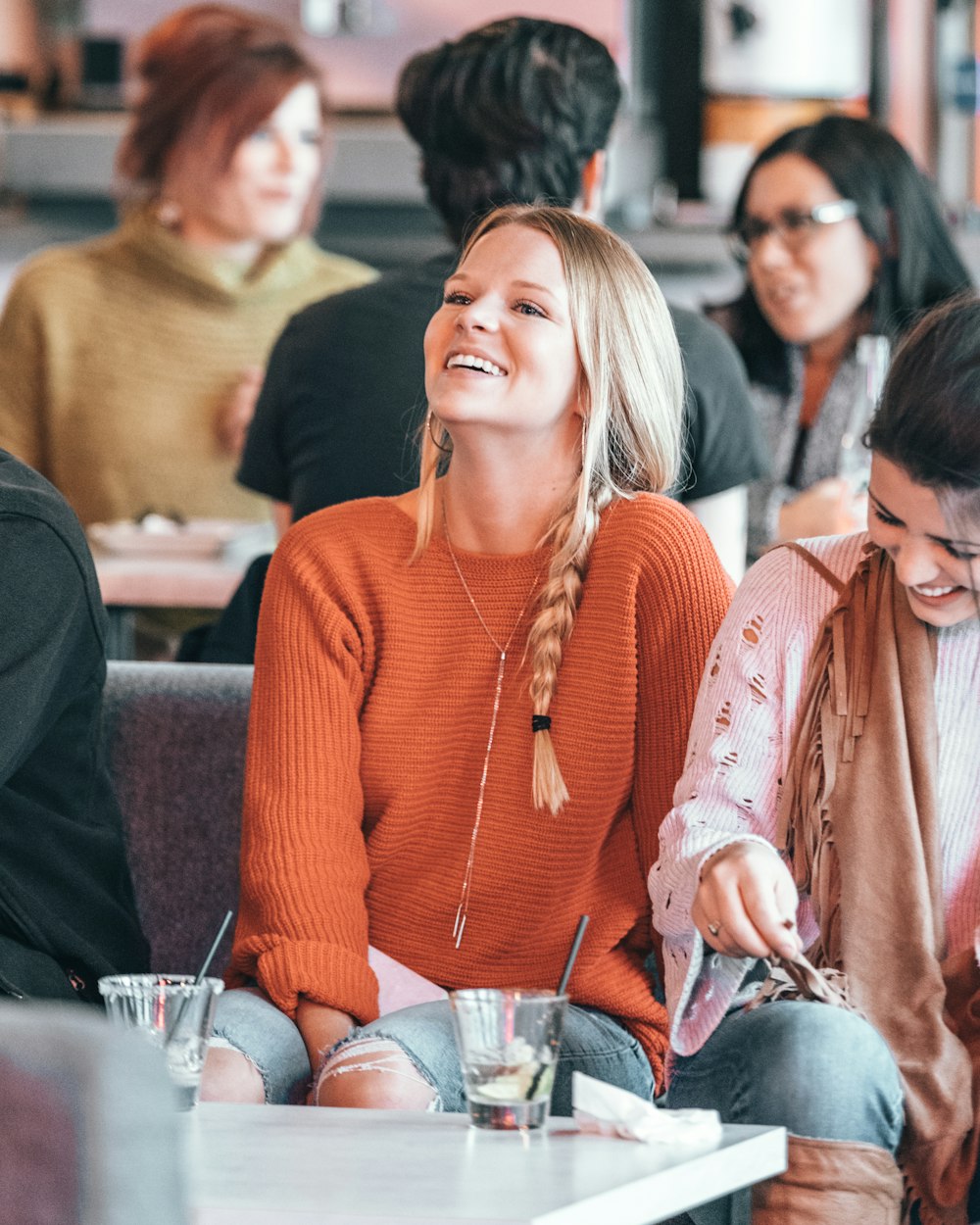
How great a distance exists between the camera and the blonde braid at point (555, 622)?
1696 millimetres

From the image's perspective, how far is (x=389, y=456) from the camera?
2.27 m

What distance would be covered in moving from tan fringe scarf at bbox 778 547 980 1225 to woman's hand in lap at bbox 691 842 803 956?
100mm

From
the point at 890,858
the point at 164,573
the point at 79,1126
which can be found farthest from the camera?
the point at 164,573

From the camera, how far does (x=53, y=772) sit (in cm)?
177

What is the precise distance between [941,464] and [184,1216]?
2.75 feet

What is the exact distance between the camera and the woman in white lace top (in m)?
1.37

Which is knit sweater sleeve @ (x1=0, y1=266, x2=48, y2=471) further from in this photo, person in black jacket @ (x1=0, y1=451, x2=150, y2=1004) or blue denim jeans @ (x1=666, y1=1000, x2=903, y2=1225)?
blue denim jeans @ (x1=666, y1=1000, x2=903, y2=1225)

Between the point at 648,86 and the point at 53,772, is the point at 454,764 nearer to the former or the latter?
the point at 53,772

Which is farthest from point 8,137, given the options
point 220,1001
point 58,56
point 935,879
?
point 935,879

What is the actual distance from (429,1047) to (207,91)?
2370 mm

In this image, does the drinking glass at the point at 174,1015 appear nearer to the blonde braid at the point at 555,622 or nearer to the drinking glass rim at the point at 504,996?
the drinking glass rim at the point at 504,996

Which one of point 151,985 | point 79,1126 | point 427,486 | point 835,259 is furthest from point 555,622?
point 835,259

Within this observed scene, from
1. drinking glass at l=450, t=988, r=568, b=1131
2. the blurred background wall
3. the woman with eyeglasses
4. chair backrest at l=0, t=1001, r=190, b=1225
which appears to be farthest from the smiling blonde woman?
the blurred background wall

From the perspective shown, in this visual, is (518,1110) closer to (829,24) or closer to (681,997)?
(681,997)
